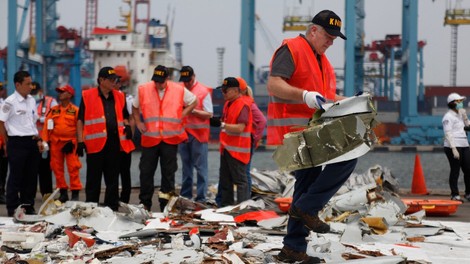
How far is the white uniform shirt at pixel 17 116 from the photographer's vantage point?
268 inches

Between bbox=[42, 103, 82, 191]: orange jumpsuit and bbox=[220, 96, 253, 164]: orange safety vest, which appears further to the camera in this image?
bbox=[42, 103, 82, 191]: orange jumpsuit

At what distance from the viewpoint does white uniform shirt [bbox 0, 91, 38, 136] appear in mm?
6809

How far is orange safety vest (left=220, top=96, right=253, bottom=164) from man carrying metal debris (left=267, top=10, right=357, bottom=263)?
3239mm

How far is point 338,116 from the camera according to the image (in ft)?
12.9

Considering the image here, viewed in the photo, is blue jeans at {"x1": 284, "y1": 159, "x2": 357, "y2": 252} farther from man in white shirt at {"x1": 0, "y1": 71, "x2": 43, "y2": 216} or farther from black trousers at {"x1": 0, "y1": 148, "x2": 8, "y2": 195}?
black trousers at {"x1": 0, "y1": 148, "x2": 8, "y2": 195}

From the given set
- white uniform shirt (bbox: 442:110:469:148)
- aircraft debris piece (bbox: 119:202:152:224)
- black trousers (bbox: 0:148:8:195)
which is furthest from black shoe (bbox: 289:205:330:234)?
black trousers (bbox: 0:148:8:195)

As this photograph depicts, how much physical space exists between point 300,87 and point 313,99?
0.31m

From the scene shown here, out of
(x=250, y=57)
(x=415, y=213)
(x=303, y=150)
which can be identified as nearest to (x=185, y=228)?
(x=303, y=150)

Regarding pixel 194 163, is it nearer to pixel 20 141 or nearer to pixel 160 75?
pixel 160 75

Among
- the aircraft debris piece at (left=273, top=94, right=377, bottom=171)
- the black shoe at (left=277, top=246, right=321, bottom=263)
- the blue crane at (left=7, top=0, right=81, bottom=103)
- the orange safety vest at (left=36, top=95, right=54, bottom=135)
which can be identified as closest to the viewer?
the aircraft debris piece at (left=273, top=94, right=377, bottom=171)

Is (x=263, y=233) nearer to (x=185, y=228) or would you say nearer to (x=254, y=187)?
(x=185, y=228)

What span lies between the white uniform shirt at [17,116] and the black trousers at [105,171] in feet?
2.10

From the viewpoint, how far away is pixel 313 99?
3895 millimetres

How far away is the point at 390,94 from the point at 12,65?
47.1 metres
